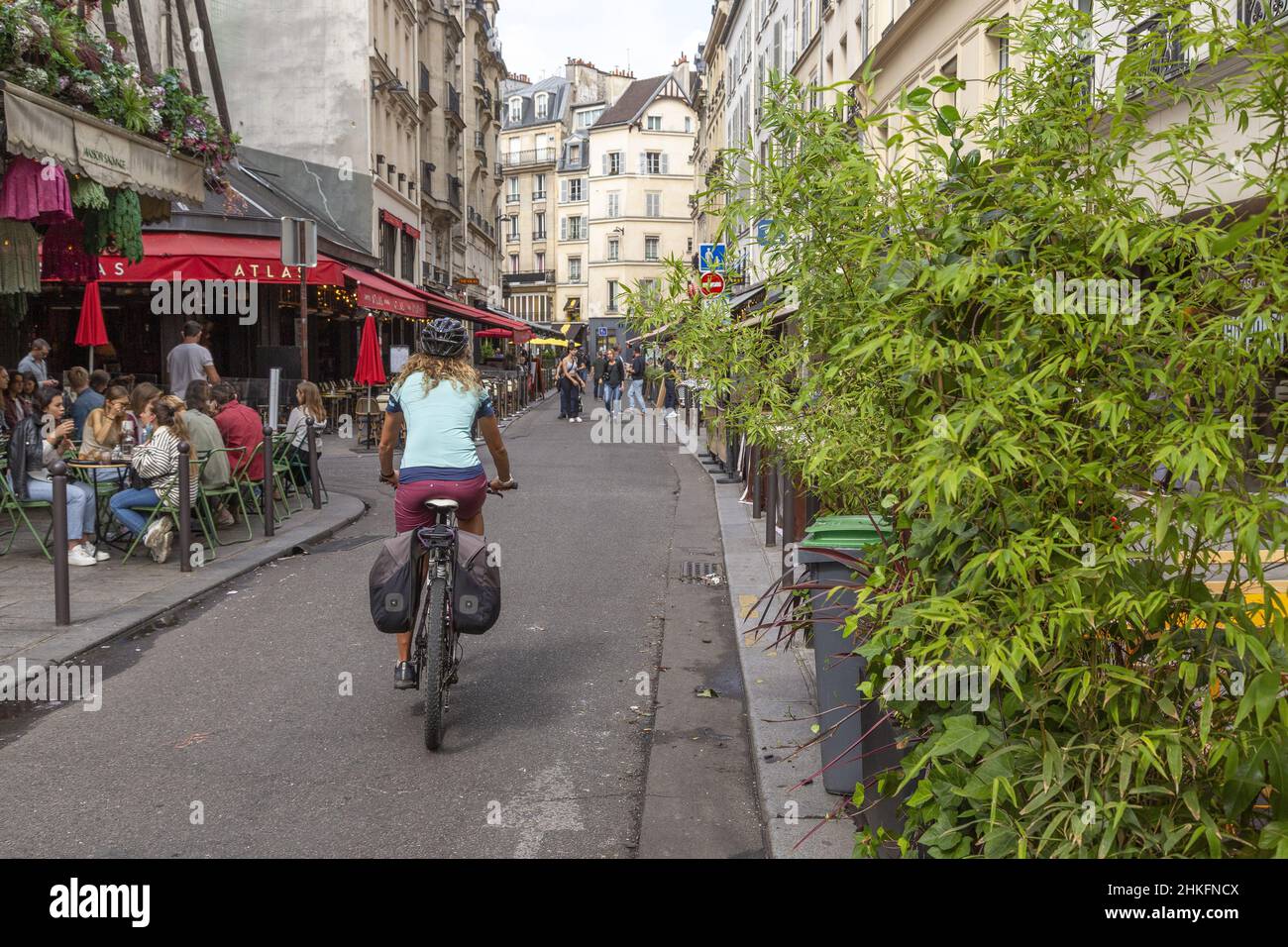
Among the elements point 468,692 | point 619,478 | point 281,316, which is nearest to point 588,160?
point 281,316

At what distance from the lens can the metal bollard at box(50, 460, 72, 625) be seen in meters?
7.17

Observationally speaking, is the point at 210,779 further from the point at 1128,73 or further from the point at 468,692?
the point at 1128,73

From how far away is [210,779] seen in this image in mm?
4852

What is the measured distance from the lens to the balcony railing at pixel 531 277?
9100cm

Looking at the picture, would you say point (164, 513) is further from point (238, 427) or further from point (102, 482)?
point (238, 427)

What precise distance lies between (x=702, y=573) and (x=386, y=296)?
1250 cm

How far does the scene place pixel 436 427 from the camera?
5578 millimetres

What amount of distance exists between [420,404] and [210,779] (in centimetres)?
188

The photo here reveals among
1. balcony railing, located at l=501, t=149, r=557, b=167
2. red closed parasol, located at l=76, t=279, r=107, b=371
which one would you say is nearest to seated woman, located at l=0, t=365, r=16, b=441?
red closed parasol, located at l=76, t=279, r=107, b=371

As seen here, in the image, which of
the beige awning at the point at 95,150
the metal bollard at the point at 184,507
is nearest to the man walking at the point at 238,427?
the metal bollard at the point at 184,507

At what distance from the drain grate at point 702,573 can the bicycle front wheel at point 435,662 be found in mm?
4321

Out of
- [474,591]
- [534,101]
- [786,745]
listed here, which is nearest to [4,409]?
[474,591]

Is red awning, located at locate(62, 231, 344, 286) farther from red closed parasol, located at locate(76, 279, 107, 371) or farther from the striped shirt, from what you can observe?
the striped shirt
